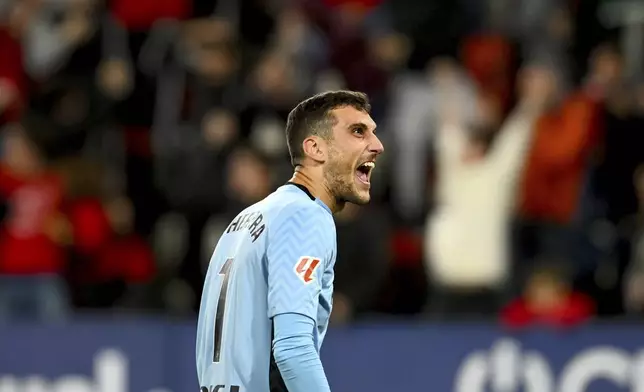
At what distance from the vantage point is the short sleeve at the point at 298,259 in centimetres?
472

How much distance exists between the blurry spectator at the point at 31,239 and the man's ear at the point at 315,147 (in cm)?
608

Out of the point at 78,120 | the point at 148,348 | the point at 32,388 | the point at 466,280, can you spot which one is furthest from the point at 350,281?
the point at 78,120

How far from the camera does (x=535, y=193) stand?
1062 cm

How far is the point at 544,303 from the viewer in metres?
9.98

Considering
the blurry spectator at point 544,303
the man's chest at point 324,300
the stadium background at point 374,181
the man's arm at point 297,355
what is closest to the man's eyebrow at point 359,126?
the man's chest at point 324,300

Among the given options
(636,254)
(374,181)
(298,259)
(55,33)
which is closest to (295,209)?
(298,259)

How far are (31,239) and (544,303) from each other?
413 centimetres

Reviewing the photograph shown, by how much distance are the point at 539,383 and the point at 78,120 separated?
16.2 feet

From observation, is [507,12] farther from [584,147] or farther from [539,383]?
[539,383]

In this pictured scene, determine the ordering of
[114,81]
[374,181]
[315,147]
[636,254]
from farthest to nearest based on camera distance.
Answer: [114,81], [374,181], [636,254], [315,147]

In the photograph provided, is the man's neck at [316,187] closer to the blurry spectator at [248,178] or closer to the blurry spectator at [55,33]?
the blurry spectator at [248,178]

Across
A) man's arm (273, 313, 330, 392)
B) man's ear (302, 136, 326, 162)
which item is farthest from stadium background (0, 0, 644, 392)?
man's arm (273, 313, 330, 392)

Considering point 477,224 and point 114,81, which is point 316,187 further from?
point 114,81

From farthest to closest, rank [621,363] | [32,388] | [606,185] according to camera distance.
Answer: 1. [606,185]
2. [32,388]
3. [621,363]
